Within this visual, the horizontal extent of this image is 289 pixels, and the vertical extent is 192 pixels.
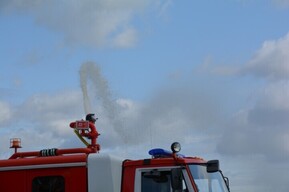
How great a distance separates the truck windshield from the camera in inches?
386

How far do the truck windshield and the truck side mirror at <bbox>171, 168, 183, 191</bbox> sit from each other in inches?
12.2

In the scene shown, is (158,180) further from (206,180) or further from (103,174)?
(103,174)

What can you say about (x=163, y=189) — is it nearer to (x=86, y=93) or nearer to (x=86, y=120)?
(x=86, y=120)

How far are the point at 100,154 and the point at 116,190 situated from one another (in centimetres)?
78

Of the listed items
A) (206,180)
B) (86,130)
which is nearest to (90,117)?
(86,130)

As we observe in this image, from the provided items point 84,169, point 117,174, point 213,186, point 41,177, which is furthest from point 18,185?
point 213,186

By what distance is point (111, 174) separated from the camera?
10016 mm

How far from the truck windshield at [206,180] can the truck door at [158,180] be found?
199 mm

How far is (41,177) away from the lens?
34.0 feet

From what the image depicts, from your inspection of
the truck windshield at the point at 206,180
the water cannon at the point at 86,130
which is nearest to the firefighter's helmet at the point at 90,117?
the water cannon at the point at 86,130

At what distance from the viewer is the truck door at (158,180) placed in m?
9.68

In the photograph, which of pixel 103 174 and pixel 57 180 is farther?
pixel 57 180

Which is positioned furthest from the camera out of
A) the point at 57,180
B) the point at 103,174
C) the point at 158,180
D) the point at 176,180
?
the point at 57,180

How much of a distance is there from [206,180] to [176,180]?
0.72 metres
